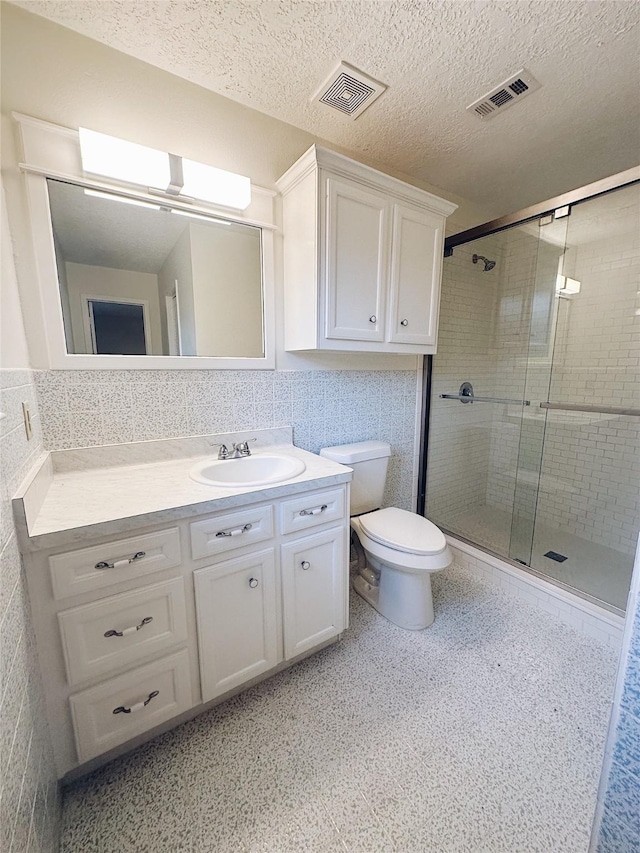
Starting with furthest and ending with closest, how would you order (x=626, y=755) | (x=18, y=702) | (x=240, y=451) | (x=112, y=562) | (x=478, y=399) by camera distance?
(x=478, y=399) < (x=240, y=451) < (x=112, y=562) < (x=18, y=702) < (x=626, y=755)

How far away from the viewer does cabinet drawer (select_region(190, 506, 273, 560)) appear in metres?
1.08

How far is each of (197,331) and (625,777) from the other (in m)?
1.70

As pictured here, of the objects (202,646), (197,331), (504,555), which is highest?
(197,331)

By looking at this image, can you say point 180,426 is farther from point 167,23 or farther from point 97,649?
point 167,23

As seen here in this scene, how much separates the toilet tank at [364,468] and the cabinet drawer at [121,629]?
3.21ft

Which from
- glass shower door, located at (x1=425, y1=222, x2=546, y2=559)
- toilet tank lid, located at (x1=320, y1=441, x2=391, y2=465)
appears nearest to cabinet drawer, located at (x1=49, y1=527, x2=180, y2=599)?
toilet tank lid, located at (x1=320, y1=441, x2=391, y2=465)

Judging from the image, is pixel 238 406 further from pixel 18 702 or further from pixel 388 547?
pixel 18 702

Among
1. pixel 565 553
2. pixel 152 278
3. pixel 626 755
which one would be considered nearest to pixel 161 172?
pixel 152 278

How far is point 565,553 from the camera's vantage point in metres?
2.21

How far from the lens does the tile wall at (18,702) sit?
605mm

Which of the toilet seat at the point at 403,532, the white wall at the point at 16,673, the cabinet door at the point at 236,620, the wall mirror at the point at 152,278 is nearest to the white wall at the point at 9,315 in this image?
the white wall at the point at 16,673

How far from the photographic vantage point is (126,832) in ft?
3.05

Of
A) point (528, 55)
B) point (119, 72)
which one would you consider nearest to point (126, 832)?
point (119, 72)

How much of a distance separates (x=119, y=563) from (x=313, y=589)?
74 cm
